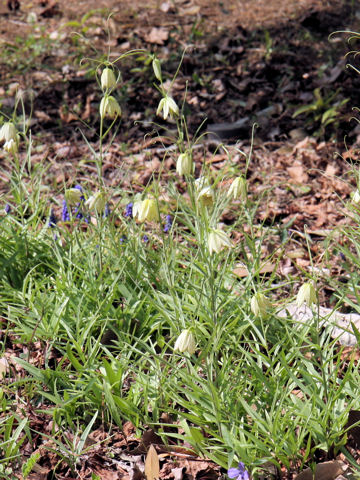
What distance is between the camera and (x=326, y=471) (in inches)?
74.7

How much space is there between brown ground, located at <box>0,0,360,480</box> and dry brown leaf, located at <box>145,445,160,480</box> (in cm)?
136

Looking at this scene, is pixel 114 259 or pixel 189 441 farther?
pixel 114 259

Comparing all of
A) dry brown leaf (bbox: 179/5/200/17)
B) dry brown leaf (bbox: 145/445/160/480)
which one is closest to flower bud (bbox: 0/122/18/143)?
dry brown leaf (bbox: 145/445/160/480)

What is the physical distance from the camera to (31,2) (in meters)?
6.46

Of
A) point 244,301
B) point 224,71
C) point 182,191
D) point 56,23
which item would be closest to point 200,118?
point 224,71

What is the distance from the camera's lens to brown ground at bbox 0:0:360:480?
156 inches

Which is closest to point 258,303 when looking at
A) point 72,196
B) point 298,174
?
point 72,196

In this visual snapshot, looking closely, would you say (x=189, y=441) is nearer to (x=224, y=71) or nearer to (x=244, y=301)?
(x=244, y=301)

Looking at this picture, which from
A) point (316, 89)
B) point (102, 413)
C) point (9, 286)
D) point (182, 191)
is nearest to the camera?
point (102, 413)

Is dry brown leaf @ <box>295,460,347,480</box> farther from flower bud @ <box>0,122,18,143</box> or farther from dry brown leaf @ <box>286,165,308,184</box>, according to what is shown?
dry brown leaf @ <box>286,165,308,184</box>

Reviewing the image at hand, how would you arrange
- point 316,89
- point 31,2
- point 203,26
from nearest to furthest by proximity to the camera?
point 316,89
point 203,26
point 31,2

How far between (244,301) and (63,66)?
12.6 feet

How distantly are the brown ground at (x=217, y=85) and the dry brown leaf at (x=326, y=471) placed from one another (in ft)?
4.27

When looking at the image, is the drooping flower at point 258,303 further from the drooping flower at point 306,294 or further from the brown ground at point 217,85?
the brown ground at point 217,85
